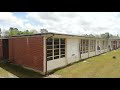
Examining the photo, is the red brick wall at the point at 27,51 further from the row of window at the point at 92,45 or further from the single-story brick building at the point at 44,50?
the row of window at the point at 92,45

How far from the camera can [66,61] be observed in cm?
1416

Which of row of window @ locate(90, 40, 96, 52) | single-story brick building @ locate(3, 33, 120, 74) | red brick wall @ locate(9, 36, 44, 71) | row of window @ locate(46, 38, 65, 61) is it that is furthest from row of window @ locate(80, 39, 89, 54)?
red brick wall @ locate(9, 36, 44, 71)

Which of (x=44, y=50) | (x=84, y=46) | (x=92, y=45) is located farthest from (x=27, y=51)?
(x=92, y=45)

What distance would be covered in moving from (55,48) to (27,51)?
98.4 inches

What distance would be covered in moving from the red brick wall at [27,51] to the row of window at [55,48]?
712 millimetres

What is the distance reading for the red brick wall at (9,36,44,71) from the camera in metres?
11.4

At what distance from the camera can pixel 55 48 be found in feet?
41.2

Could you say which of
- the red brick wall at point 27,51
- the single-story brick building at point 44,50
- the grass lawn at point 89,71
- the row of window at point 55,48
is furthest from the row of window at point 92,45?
the red brick wall at point 27,51

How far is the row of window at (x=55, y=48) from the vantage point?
38.3 feet
